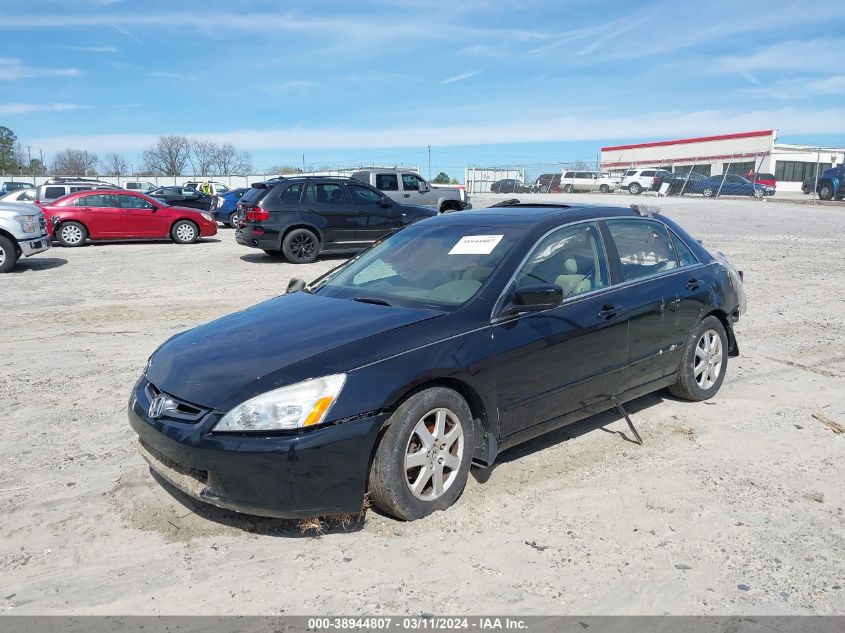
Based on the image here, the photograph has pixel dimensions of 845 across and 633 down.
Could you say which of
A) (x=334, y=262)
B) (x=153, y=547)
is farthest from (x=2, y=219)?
(x=153, y=547)

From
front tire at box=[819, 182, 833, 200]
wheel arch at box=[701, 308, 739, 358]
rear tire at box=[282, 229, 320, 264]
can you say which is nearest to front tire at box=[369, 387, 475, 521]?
wheel arch at box=[701, 308, 739, 358]

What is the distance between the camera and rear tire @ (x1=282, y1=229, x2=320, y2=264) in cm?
1462

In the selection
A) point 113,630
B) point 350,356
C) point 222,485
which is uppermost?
point 350,356

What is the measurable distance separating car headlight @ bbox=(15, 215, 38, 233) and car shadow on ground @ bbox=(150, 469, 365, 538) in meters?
11.7

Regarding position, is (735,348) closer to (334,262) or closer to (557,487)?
(557,487)

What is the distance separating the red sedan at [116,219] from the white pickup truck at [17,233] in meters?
4.63

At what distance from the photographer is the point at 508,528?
3.65 metres

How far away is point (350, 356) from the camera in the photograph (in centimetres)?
352

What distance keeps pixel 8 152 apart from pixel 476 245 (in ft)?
312

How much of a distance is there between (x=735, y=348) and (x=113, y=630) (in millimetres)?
5085

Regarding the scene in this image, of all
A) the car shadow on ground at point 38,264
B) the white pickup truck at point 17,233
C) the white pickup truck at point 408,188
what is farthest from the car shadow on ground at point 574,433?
the white pickup truck at point 408,188

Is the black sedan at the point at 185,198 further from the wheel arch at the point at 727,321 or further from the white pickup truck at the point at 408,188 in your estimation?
the wheel arch at the point at 727,321

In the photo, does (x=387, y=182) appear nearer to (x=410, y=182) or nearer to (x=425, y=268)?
(x=410, y=182)

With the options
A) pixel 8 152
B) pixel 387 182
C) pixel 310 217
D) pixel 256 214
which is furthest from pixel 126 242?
pixel 8 152
